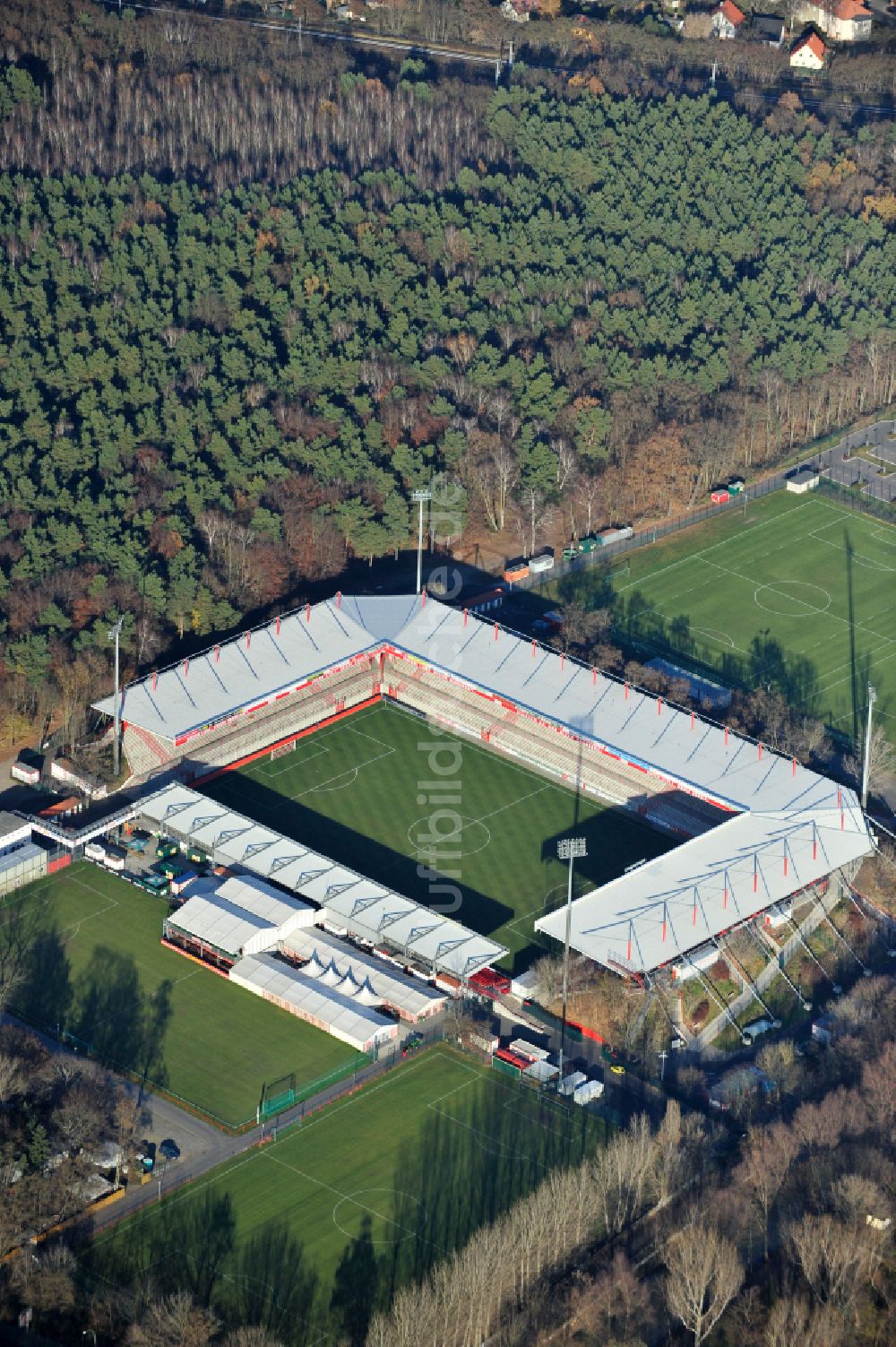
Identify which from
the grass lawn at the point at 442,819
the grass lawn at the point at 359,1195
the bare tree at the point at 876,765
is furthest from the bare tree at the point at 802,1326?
the bare tree at the point at 876,765

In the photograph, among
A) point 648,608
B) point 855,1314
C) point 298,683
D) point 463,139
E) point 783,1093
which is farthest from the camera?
point 463,139

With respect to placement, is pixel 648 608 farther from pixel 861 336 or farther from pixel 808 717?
pixel 861 336

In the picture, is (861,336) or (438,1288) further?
(861,336)

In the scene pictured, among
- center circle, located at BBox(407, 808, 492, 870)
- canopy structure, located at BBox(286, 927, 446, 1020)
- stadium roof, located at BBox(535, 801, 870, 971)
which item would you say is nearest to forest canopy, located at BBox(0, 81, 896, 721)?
center circle, located at BBox(407, 808, 492, 870)

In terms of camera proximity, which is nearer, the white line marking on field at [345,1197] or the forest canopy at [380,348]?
the white line marking on field at [345,1197]

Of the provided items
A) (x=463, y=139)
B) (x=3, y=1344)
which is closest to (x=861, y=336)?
(x=463, y=139)

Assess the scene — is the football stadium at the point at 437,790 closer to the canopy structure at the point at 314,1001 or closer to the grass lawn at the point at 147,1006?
the canopy structure at the point at 314,1001

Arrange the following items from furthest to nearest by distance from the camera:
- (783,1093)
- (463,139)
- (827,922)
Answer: (463,139) → (827,922) → (783,1093)
